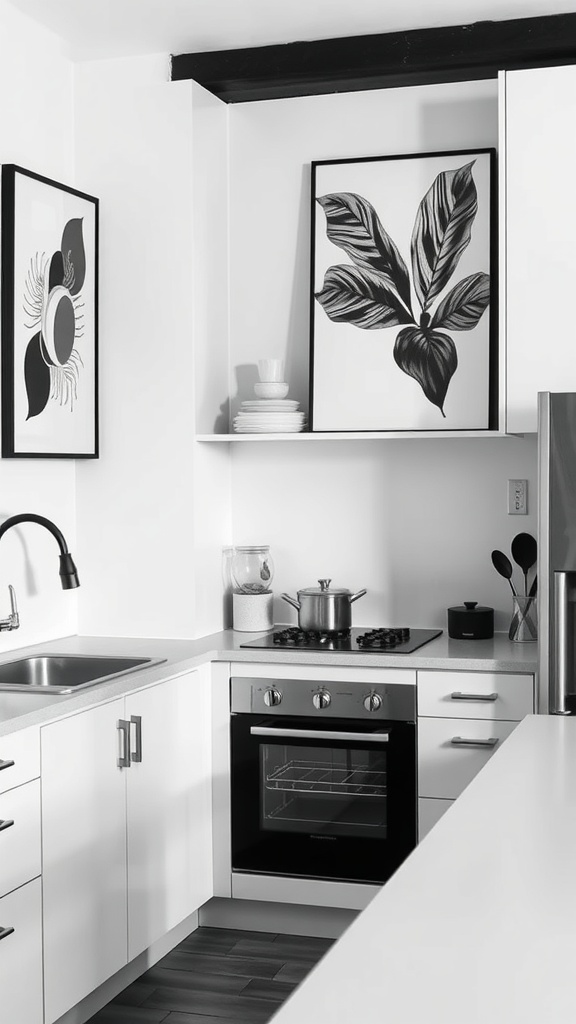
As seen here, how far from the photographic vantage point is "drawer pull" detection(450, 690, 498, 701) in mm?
3270

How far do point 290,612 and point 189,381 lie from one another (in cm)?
90

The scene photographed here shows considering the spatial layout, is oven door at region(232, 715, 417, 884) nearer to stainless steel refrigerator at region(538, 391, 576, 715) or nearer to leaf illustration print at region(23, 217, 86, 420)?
stainless steel refrigerator at region(538, 391, 576, 715)

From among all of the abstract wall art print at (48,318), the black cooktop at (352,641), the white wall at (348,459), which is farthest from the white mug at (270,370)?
the black cooktop at (352,641)

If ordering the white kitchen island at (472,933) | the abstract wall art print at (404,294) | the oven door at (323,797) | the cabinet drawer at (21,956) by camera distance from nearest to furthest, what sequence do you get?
the white kitchen island at (472,933)
the cabinet drawer at (21,956)
the oven door at (323,797)
the abstract wall art print at (404,294)

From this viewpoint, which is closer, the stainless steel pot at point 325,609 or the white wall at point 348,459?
the stainless steel pot at point 325,609

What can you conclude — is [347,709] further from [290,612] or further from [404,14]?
[404,14]

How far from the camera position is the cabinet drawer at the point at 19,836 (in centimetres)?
246

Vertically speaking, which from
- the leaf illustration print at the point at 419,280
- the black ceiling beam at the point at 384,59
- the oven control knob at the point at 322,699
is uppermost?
the black ceiling beam at the point at 384,59

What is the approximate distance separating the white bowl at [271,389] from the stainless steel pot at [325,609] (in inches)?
25.2

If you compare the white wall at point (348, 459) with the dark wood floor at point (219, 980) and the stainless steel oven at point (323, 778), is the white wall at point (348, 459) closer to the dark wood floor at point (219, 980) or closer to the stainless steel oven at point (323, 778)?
the stainless steel oven at point (323, 778)

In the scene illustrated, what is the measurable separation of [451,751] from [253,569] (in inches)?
38.6

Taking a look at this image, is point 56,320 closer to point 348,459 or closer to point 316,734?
point 348,459

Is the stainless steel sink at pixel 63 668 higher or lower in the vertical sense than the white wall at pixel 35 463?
lower

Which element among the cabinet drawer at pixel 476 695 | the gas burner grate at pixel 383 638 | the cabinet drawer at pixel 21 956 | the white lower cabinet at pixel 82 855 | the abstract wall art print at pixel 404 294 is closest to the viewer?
the cabinet drawer at pixel 21 956
